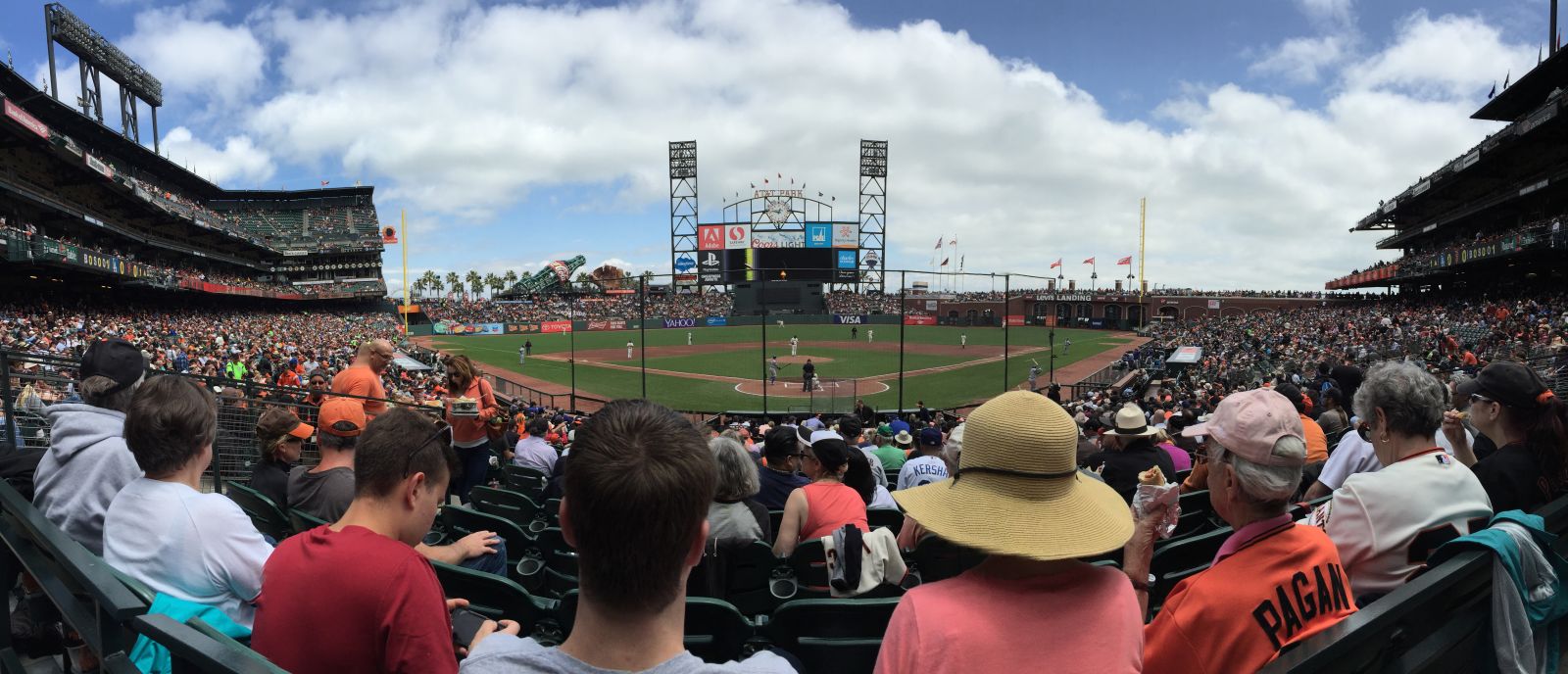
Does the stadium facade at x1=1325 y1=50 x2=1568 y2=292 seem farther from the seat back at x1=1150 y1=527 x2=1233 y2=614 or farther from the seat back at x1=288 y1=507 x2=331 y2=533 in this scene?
the seat back at x1=288 y1=507 x2=331 y2=533

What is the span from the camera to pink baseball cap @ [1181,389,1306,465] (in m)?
2.18

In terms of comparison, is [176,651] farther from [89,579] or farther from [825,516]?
[825,516]

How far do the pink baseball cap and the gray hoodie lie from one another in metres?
4.42

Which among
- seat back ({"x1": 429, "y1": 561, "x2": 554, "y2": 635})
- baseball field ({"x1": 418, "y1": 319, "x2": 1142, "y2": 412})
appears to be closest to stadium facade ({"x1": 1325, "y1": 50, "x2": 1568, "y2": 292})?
baseball field ({"x1": 418, "y1": 319, "x2": 1142, "y2": 412})

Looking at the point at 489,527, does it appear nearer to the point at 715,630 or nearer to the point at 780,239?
the point at 715,630

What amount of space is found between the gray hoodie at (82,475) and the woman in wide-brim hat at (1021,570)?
11.6 ft

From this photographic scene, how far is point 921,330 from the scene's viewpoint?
67.4 meters

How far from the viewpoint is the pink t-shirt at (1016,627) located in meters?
1.59

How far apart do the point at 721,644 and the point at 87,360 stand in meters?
3.82

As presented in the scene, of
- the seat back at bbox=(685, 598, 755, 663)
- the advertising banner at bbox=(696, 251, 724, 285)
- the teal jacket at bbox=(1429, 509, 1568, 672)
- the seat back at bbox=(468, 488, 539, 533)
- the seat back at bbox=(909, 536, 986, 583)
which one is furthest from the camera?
the advertising banner at bbox=(696, 251, 724, 285)

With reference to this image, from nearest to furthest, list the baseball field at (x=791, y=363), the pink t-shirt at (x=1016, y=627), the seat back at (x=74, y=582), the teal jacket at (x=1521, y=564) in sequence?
1. the pink t-shirt at (x=1016, y=627)
2. the seat back at (x=74, y=582)
3. the teal jacket at (x=1521, y=564)
4. the baseball field at (x=791, y=363)

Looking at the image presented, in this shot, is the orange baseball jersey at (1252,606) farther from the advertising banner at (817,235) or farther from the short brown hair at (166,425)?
the advertising banner at (817,235)

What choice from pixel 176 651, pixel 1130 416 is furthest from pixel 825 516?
pixel 1130 416

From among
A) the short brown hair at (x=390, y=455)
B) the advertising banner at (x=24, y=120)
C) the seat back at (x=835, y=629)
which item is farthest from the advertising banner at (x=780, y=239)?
the short brown hair at (x=390, y=455)
